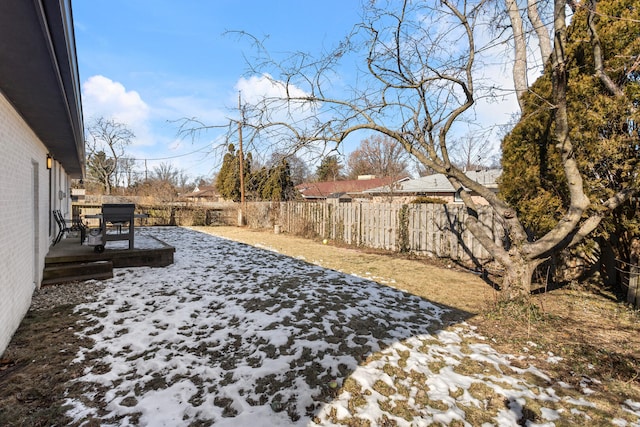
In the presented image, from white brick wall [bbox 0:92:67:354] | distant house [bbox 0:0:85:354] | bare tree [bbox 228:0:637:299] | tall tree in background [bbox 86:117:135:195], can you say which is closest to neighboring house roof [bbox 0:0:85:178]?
distant house [bbox 0:0:85:354]

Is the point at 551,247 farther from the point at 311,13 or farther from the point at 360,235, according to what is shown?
the point at 360,235

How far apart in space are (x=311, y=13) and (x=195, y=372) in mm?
5551

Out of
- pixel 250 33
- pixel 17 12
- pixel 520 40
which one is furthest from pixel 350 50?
pixel 17 12

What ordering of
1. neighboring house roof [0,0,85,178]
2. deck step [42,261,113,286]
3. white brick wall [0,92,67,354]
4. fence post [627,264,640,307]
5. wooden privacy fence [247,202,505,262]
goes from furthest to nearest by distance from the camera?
wooden privacy fence [247,202,505,262], deck step [42,261,113,286], fence post [627,264,640,307], white brick wall [0,92,67,354], neighboring house roof [0,0,85,178]

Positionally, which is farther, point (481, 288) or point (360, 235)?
point (360, 235)

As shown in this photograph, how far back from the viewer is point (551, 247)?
4051 mm

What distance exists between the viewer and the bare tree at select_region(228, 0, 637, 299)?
13.9 ft

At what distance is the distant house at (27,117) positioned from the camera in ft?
6.41

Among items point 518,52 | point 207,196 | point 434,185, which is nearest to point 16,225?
point 518,52

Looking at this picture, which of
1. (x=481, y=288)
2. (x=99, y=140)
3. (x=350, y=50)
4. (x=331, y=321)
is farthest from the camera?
(x=99, y=140)

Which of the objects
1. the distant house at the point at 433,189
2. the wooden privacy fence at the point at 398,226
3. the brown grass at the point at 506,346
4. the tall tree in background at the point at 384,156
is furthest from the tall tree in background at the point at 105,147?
the brown grass at the point at 506,346

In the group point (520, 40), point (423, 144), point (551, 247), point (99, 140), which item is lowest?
point (551, 247)

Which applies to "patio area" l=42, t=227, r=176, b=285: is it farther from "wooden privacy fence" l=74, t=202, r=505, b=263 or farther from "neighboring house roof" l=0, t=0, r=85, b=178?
"wooden privacy fence" l=74, t=202, r=505, b=263

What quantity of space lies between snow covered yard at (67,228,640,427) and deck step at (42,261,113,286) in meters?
1.07
